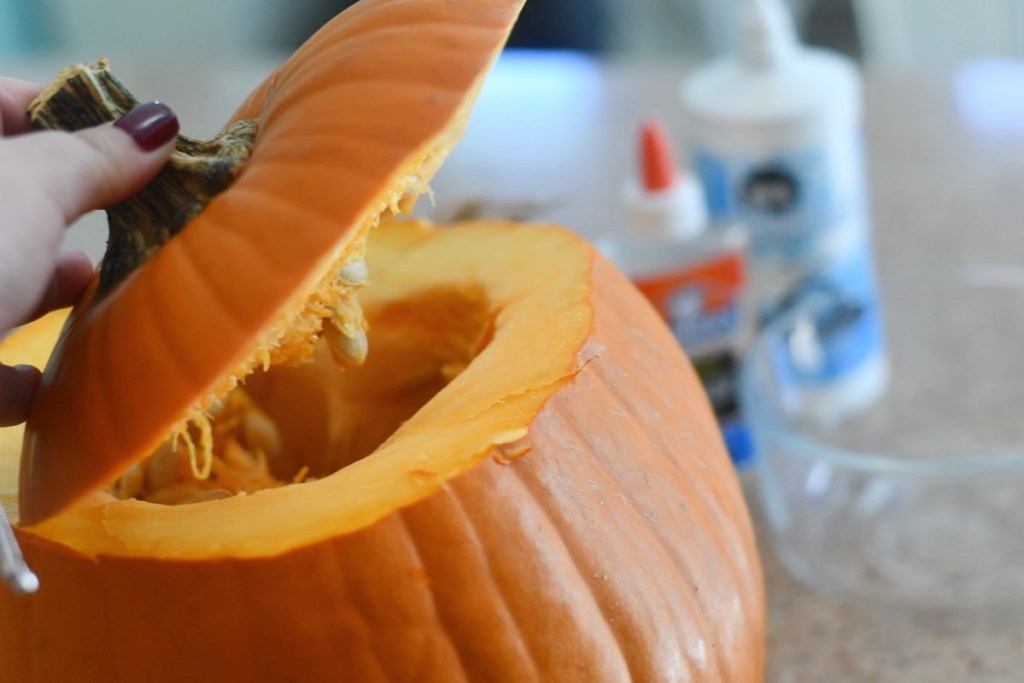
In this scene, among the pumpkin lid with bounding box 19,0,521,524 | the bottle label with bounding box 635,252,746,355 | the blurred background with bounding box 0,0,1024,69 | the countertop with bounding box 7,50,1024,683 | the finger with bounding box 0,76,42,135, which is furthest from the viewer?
the blurred background with bounding box 0,0,1024,69

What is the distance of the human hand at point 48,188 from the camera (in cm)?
37

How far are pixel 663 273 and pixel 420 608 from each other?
47cm

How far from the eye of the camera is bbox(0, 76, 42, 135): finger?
47 cm

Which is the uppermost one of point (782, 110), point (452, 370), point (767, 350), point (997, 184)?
point (452, 370)

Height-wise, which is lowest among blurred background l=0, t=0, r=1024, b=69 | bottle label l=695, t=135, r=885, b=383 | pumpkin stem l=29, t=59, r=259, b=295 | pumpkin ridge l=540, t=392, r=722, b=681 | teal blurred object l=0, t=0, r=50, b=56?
blurred background l=0, t=0, r=1024, b=69

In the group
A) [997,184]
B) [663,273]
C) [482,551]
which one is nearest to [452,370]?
[482,551]

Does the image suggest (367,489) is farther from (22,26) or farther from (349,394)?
(22,26)

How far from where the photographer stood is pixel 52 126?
428 mm

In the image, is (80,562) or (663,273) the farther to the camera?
(663,273)

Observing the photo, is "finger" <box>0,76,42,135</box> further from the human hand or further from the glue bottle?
the glue bottle

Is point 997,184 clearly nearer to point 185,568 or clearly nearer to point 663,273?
point 663,273

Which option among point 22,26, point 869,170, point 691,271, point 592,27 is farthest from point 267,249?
point 22,26

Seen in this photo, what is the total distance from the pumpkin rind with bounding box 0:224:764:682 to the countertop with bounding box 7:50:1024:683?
0.24 metres

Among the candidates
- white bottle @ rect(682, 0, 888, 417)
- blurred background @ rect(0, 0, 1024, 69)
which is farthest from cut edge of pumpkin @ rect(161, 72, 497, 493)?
blurred background @ rect(0, 0, 1024, 69)
